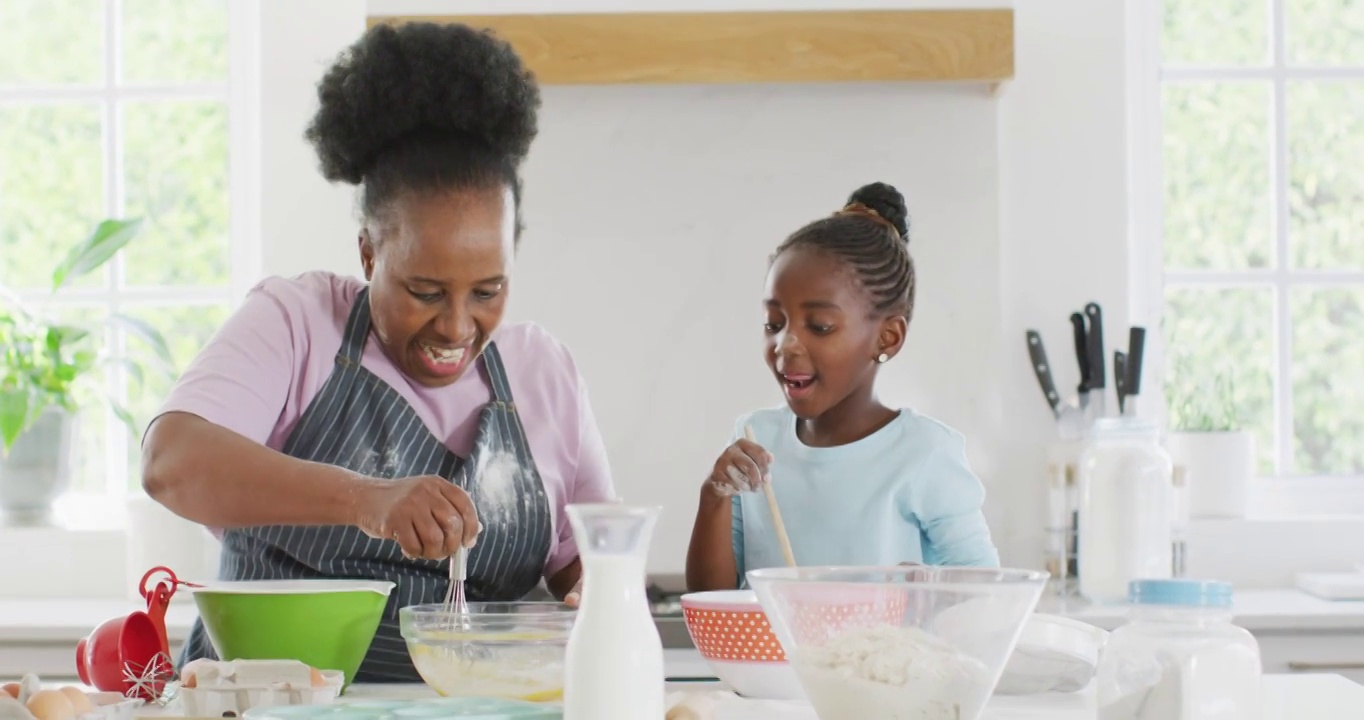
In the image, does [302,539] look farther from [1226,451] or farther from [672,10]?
[1226,451]

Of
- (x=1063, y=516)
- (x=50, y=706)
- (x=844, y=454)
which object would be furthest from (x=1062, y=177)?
(x=50, y=706)

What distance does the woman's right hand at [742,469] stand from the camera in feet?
5.29

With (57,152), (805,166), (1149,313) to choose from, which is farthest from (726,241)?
(57,152)

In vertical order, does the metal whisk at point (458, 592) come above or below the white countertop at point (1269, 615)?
above

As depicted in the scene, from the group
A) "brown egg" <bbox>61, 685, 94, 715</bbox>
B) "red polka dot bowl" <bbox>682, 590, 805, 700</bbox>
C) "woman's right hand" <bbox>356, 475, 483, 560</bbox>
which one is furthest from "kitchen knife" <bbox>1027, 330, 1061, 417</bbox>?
"brown egg" <bbox>61, 685, 94, 715</bbox>

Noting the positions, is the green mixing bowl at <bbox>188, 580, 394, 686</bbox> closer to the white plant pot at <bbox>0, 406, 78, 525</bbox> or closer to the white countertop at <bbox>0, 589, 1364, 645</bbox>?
the white countertop at <bbox>0, 589, 1364, 645</bbox>

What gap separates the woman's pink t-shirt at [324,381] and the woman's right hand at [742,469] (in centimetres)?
19

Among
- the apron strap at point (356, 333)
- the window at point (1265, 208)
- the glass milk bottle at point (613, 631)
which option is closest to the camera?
the glass milk bottle at point (613, 631)

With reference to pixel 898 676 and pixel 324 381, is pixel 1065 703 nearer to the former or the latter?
pixel 898 676

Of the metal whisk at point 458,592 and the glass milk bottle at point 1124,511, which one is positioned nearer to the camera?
the metal whisk at point 458,592

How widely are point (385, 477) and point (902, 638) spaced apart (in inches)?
31.2

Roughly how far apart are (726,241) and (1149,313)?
2.88 ft

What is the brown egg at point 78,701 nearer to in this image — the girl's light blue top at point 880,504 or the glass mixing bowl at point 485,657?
the glass mixing bowl at point 485,657

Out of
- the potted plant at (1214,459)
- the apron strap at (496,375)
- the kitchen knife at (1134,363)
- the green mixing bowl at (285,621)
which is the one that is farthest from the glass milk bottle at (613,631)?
the potted plant at (1214,459)
